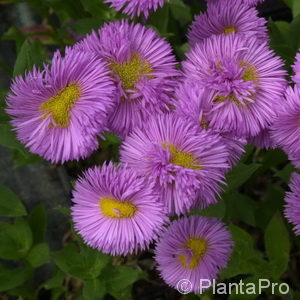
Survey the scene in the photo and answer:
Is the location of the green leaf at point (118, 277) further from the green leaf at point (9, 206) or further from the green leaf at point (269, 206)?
the green leaf at point (269, 206)

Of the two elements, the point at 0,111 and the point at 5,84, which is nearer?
the point at 0,111

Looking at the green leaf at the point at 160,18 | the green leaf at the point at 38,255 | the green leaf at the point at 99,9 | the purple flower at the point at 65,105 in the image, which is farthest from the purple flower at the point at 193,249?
the green leaf at the point at 99,9

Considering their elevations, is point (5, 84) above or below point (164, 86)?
below

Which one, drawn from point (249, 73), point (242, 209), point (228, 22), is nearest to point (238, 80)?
point (249, 73)

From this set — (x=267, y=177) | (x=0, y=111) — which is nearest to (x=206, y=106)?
(x=0, y=111)

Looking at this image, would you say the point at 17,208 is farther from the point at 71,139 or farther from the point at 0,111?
the point at 71,139
